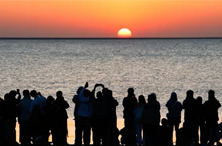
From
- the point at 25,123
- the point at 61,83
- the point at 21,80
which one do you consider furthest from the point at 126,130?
the point at 21,80

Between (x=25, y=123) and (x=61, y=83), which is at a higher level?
(x=25, y=123)

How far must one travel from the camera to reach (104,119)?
52.5ft

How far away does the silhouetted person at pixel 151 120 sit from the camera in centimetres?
1577

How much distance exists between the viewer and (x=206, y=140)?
16.5 m

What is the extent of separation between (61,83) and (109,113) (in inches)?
1659

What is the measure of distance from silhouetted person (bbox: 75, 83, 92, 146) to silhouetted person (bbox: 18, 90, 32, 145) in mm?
1371

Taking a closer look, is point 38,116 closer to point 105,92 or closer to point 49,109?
point 49,109

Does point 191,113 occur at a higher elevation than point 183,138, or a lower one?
higher

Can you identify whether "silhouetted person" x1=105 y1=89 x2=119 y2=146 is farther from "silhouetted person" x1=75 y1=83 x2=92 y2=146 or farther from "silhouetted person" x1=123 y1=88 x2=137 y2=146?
"silhouetted person" x1=75 y1=83 x2=92 y2=146

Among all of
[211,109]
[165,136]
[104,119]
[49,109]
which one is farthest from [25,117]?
[211,109]

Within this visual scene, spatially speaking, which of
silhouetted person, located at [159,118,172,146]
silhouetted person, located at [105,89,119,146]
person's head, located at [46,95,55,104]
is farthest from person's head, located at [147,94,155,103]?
person's head, located at [46,95,55,104]

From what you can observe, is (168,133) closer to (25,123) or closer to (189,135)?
(189,135)

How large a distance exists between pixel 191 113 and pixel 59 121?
12.0ft

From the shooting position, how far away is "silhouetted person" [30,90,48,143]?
16031 millimetres
